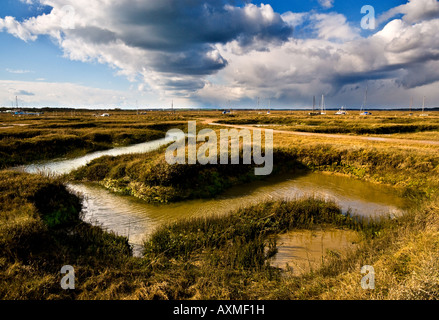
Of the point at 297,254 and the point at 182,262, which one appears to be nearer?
the point at 182,262

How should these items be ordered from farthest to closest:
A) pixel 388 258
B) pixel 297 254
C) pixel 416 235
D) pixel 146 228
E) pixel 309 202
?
pixel 309 202 < pixel 146 228 < pixel 297 254 < pixel 416 235 < pixel 388 258

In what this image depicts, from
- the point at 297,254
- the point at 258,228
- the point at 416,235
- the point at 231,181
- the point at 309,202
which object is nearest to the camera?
the point at 416,235

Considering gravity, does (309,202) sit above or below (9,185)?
below

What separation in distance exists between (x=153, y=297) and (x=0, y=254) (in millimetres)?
5094

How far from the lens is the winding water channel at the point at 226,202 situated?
12.5 metres

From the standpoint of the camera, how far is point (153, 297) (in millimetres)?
5895

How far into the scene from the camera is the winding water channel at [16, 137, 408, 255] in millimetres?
12547

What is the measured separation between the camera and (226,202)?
15.4 meters

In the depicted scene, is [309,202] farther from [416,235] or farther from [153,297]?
[153,297]
